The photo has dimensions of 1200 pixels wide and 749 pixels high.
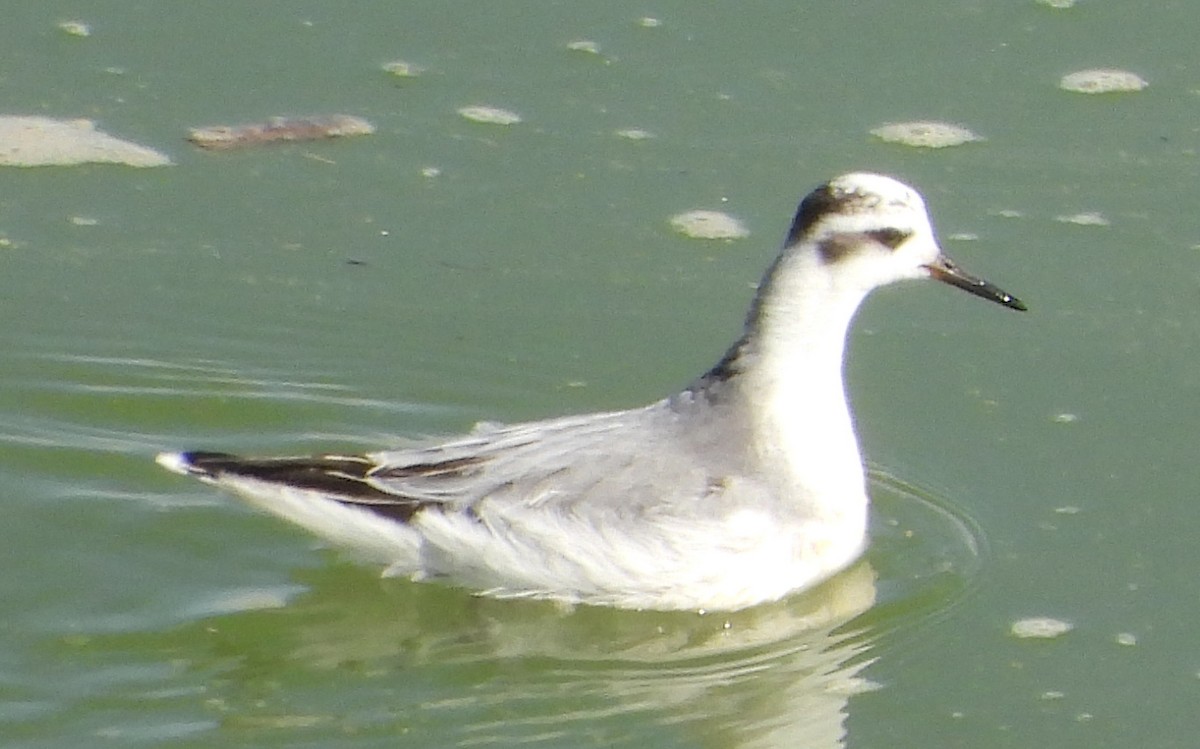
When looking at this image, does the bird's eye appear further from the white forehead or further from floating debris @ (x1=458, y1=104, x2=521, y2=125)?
floating debris @ (x1=458, y1=104, x2=521, y2=125)

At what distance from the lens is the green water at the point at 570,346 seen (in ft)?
18.9

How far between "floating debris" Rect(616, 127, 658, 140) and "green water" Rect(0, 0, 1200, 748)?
38mm

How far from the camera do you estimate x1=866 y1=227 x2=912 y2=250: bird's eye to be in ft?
20.2

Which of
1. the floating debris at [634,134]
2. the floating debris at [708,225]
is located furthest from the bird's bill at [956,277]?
the floating debris at [634,134]

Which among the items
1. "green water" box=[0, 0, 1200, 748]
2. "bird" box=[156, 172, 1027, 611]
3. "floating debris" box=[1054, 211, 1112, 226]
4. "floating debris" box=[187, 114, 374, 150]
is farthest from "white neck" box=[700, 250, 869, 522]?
"floating debris" box=[187, 114, 374, 150]

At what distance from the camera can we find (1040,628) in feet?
19.6

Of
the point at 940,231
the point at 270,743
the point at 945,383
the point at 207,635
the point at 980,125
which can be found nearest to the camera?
the point at 270,743

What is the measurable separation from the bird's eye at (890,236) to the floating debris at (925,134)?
7.18 feet

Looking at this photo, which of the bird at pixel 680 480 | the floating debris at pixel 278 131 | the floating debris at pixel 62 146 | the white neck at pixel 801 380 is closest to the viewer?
the bird at pixel 680 480

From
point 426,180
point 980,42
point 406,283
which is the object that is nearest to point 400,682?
point 406,283

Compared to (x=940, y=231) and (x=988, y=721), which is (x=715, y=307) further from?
(x=988, y=721)

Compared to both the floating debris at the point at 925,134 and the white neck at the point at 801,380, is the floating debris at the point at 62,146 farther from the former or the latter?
the white neck at the point at 801,380

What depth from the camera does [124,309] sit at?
23.8ft

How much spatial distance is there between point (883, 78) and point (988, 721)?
12.2ft
